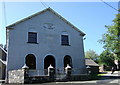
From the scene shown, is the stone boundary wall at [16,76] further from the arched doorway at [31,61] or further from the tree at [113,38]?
the tree at [113,38]

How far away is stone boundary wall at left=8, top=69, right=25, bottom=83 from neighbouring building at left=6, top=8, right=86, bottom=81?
1.31 m

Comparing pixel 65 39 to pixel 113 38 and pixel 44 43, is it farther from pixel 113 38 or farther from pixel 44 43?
pixel 113 38

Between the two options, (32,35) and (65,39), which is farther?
(65,39)

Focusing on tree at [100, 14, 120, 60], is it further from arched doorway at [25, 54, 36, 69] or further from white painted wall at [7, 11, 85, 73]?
arched doorway at [25, 54, 36, 69]

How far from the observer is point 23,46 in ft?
→ 68.2

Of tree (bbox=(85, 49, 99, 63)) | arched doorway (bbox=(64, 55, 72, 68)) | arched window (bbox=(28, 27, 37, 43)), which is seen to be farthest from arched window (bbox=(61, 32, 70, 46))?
tree (bbox=(85, 49, 99, 63))

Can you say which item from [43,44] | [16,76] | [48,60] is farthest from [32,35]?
[16,76]

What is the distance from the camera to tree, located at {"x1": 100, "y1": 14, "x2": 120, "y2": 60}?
27.7 m

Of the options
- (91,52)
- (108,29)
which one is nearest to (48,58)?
(108,29)

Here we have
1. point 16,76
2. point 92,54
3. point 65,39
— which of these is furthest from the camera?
point 92,54

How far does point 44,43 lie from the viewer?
2208cm

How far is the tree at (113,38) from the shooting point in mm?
27672

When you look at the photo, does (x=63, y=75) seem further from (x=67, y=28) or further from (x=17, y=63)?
(x=67, y=28)

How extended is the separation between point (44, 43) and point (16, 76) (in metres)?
6.25
